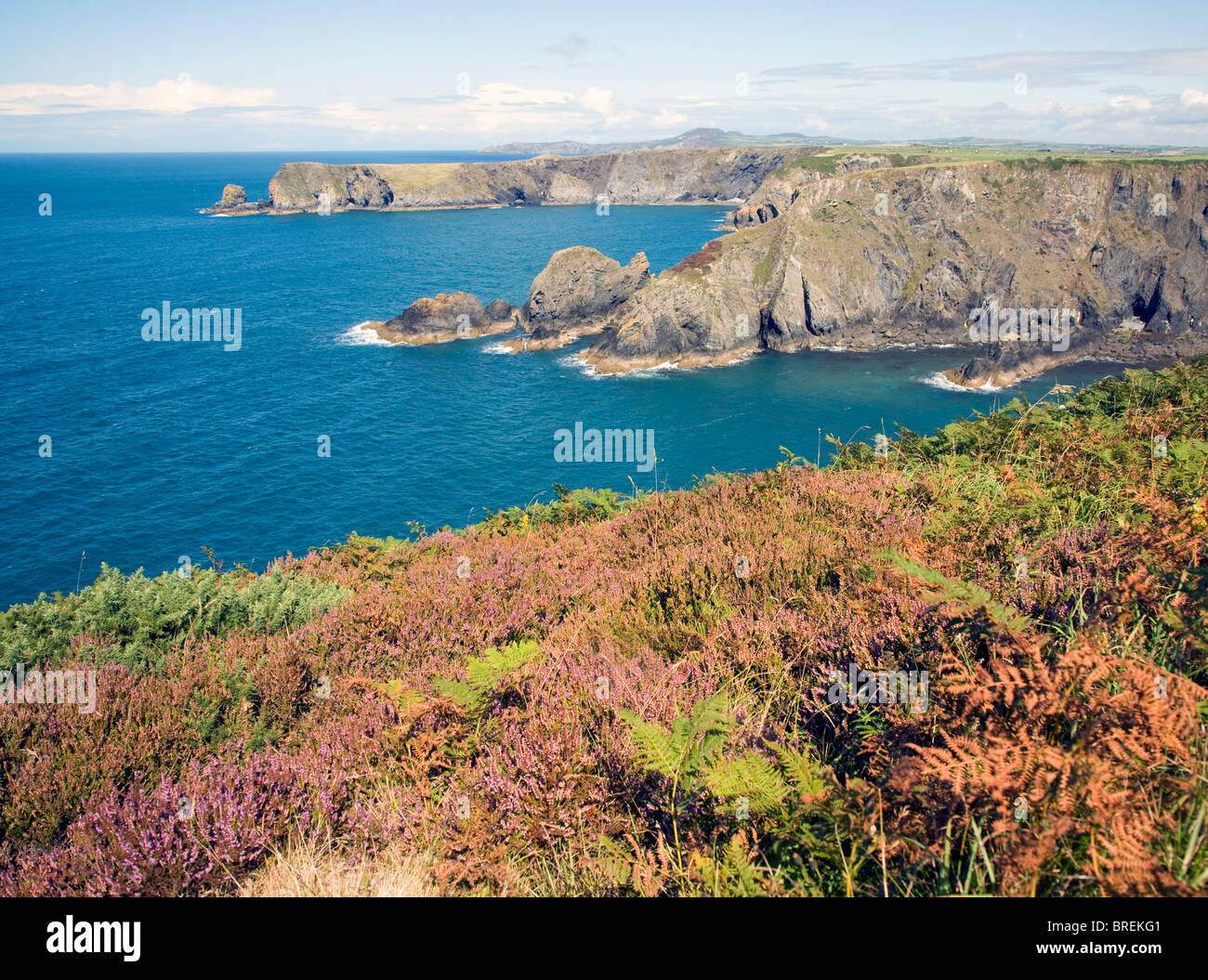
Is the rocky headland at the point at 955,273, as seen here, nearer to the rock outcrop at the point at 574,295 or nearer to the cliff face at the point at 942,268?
the cliff face at the point at 942,268

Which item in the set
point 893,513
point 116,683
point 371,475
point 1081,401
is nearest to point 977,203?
point 371,475

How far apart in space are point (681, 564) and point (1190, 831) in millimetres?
4621

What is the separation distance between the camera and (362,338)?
71562 mm

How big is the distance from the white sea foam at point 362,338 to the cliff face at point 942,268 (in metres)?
23.7

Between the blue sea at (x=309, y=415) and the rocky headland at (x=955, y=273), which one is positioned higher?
the rocky headland at (x=955, y=273)

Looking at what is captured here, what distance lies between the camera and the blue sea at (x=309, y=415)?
36188mm

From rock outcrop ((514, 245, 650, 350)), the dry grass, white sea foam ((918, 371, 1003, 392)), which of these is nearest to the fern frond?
the dry grass

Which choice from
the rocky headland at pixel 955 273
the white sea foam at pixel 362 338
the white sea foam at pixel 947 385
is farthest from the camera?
the white sea foam at pixel 362 338

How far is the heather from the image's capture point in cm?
283

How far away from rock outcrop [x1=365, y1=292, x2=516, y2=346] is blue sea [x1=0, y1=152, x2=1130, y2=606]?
308 centimetres

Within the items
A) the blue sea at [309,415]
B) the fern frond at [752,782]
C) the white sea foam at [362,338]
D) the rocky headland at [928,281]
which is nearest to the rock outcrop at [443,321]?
the rocky headland at [928,281]

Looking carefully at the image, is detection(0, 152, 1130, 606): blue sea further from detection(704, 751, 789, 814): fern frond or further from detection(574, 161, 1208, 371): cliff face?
detection(704, 751, 789, 814): fern frond

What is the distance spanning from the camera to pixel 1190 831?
243cm

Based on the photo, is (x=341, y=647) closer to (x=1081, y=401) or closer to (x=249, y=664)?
(x=249, y=664)
